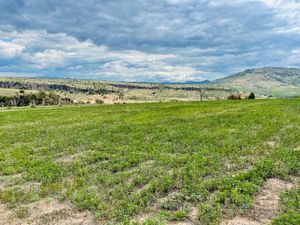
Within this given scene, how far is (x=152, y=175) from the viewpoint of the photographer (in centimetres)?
1109

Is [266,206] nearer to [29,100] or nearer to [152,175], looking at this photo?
[152,175]

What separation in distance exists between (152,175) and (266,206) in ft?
14.5

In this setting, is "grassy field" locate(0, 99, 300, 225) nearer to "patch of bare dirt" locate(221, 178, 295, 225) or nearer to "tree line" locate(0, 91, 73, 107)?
"patch of bare dirt" locate(221, 178, 295, 225)

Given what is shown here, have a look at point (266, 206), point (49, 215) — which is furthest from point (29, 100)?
point (266, 206)

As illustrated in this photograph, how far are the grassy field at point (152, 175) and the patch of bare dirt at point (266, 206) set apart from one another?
0.14 m

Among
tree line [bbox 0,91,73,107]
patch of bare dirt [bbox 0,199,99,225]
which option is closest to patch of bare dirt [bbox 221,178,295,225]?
patch of bare dirt [bbox 0,199,99,225]

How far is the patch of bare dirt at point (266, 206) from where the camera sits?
751 cm

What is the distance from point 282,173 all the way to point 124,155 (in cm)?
756

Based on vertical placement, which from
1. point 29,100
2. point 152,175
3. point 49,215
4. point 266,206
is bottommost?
point 29,100

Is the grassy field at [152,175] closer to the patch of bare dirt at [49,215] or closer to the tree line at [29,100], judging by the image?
the patch of bare dirt at [49,215]

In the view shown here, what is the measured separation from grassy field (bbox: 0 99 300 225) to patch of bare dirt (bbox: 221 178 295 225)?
0.14 meters

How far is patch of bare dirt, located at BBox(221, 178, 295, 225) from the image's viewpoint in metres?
7.51

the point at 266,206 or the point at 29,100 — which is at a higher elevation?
the point at 266,206

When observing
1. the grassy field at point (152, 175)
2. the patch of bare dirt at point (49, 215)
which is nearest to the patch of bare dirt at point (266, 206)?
the grassy field at point (152, 175)
